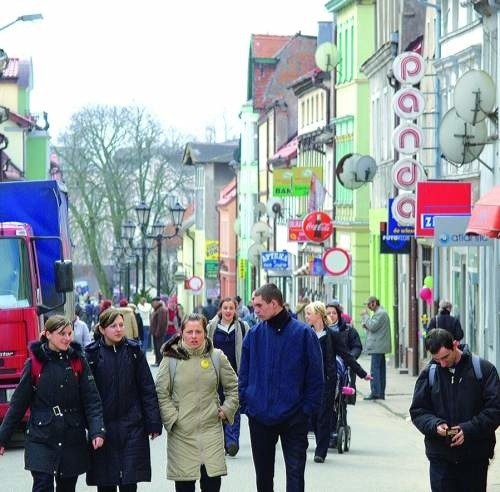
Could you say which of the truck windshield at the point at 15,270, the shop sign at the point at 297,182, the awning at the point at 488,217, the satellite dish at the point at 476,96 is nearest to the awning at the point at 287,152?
the shop sign at the point at 297,182

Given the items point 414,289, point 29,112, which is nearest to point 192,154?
point 29,112

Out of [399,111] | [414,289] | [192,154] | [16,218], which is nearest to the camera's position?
[16,218]

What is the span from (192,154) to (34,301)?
89.4m

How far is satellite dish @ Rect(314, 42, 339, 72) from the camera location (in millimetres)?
55562

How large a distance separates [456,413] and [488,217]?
18.4 ft

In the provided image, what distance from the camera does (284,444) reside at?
13047mm

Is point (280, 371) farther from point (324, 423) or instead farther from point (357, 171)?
point (357, 171)

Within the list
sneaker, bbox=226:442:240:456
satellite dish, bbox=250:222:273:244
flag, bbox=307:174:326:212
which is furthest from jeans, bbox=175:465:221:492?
satellite dish, bbox=250:222:273:244

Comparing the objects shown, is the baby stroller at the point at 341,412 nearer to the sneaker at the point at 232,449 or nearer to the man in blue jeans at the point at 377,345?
the sneaker at the point at 232,449

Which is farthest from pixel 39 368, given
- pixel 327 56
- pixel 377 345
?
pixel 327 56

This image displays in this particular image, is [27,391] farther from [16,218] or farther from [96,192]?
[96,192]

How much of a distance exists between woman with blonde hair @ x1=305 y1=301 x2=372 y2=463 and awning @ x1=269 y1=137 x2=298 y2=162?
5574 cm

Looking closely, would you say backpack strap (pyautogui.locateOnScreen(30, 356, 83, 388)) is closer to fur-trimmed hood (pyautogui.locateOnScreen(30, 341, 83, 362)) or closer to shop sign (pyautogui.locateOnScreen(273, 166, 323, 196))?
fur-trimmed hood (pyautogui.locateOnScreen(30, 341, 83, 362))

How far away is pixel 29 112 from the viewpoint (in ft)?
307
